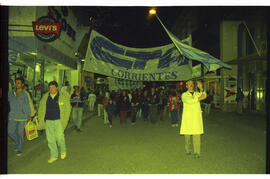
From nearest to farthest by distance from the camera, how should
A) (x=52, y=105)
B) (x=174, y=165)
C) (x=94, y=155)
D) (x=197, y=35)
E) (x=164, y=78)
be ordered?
(x=174, y=165), (x=52, y=105), (x=94, y=155), (x=164, y=78), (x=197, y=35)

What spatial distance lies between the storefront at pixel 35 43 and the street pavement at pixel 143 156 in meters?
4.12

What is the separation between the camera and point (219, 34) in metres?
18.6

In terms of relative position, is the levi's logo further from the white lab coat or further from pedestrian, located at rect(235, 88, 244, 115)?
pedestrian, located at rect(235, 88, 244, 115)

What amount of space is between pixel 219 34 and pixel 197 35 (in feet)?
24.3

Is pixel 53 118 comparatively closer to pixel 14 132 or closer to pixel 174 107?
pixel 14 132

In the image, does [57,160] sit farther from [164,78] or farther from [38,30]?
[38,30]

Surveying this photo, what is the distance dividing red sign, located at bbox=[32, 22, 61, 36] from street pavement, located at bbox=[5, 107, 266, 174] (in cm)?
460

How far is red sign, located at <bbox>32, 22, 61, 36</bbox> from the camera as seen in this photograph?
366 inches

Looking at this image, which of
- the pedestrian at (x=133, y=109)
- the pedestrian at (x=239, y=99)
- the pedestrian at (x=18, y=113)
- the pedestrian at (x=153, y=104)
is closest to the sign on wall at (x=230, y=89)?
the pedestrian at (x=239, y=99)

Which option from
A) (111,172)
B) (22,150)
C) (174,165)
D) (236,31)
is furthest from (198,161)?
(236,31)

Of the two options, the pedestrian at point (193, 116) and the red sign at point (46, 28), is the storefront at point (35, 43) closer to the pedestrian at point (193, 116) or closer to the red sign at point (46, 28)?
the red sign at point (46, 28)

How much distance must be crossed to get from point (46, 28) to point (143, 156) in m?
7.09

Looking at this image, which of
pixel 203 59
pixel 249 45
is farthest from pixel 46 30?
pixel 249 45

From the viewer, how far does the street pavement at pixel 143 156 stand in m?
4.44
